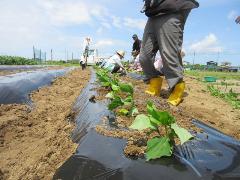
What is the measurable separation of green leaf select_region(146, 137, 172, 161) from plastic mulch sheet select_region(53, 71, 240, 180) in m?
0.03

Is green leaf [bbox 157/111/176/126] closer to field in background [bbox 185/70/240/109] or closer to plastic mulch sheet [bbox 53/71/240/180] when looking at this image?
plastic mulch sheet [bbox 53/71/240/180]

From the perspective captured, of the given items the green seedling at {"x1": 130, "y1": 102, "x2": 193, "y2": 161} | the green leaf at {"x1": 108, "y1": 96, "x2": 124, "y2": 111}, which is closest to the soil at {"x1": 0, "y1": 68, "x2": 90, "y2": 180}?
the green leaf at {"x1": 108, "y1": 96, "x2": 124, "y2": 111}

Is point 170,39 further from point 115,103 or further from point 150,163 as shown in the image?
point 150,163

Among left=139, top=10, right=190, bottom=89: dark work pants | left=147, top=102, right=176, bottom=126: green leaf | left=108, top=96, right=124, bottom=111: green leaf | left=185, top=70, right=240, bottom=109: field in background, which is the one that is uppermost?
left=139, top=10, right=190, bottom=89: dark work pants

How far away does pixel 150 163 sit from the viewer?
196 cm

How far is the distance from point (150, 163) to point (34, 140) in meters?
1.97

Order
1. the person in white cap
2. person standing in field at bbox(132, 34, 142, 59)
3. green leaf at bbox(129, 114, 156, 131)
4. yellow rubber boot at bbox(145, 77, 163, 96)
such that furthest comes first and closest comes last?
person standing in field at bbox(132, 34, 142, 59) < the person in white cap < yellow rubber boot at bbox(145, 77, 163, 96) < green leaf at bbox(129, 114, 156, 131)

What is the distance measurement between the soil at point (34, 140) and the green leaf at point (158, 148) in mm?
537

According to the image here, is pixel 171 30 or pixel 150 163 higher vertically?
pixel 171 30

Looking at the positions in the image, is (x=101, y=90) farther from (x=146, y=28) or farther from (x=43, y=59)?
(x=43, y=59)

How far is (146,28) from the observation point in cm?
470

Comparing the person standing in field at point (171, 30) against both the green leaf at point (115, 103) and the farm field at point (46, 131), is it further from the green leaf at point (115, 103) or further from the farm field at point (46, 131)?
the green leaf at point (115, 103)

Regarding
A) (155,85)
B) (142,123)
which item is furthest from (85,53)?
(142,123)

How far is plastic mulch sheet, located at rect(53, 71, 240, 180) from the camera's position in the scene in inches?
73.4
